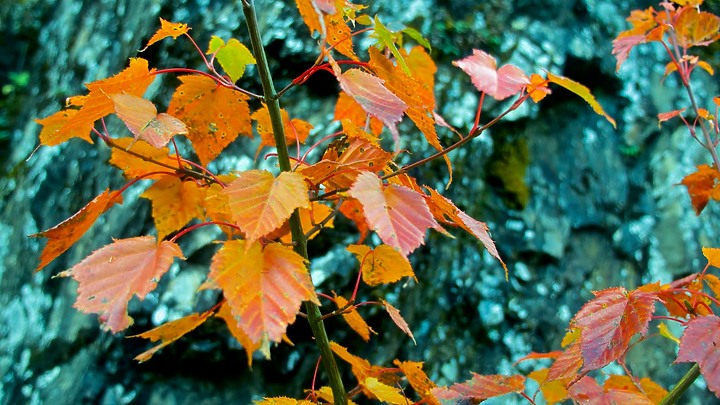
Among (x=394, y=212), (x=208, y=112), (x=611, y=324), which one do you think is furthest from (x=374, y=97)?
(x=611, y=324)

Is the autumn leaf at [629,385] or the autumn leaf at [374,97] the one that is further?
the autumn leaf at [629,385]

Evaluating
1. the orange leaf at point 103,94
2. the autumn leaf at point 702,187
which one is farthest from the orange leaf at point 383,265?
the autumn leaf at point 702,187

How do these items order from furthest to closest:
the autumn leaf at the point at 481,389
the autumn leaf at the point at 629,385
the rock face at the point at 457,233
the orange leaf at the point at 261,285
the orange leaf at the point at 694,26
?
the rock face at the point at 457,233, the orange leaf at the point at 694,26, the autumn leaf at the point at 629,385, the autumn leaf at the point at 481,389, the orange leaf at the point at 261,285

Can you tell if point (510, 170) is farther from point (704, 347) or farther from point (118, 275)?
point (118, 275)

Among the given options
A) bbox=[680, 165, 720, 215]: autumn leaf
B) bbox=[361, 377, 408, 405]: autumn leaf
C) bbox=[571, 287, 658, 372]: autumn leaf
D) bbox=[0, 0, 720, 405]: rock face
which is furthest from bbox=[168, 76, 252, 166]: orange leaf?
bbox=[0, 0, 720, 405]: rock face

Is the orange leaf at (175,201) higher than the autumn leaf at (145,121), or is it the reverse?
the autumn leaf at (145,121)

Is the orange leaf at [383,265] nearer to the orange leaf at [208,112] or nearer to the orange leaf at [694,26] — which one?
the orange leaf at [208,112]
